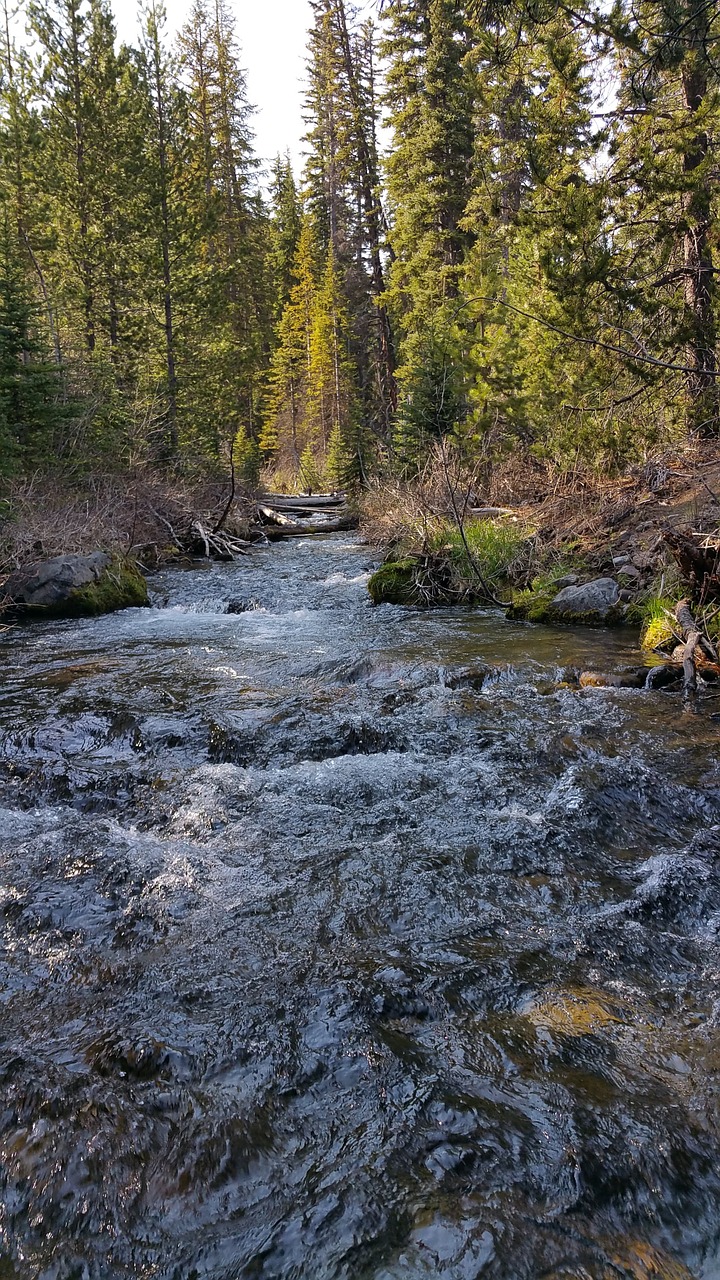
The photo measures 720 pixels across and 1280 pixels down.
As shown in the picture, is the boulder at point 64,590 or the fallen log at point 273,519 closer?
the boulder at point 64,590

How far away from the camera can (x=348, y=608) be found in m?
11.5

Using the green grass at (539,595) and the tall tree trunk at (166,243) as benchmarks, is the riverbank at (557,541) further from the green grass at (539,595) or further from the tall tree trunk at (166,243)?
the tall tree trunk at (166,243)

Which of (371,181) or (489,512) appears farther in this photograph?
(371,181)

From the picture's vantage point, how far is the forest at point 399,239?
30.3ft

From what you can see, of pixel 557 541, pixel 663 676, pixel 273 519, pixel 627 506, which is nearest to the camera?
pixel 663 676

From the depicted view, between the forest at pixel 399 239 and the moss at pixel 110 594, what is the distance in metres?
2.62

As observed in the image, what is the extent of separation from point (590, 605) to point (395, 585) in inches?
129

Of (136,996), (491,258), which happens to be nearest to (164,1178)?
(136,996)

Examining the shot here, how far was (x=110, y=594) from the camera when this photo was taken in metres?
11.7

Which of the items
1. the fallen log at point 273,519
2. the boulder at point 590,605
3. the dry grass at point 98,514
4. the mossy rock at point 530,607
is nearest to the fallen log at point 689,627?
the boulder at point 590,605

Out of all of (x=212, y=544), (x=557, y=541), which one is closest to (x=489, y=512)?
(x=557, y=541)

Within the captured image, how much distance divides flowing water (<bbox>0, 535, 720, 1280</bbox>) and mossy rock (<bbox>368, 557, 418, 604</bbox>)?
15.9ft

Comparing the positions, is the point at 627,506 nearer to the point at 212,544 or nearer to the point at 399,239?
the point at 212,544

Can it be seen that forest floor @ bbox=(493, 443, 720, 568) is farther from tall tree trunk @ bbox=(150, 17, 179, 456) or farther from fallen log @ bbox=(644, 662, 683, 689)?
tall tree trunk @ bbox=(150, 17, 179, 456)
